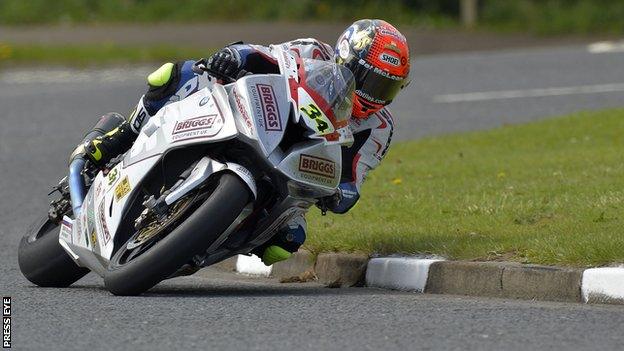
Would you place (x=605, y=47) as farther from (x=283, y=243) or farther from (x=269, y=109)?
(x=269, y=109)

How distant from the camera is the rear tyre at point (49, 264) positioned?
8.54 metres

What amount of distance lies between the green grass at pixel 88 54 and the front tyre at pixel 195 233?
14.7m

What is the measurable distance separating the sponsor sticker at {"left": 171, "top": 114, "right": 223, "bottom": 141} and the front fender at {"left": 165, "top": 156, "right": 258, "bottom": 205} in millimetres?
141

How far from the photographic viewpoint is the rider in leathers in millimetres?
8000

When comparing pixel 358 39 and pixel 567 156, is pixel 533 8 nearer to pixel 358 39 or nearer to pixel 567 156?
pixel 567 156

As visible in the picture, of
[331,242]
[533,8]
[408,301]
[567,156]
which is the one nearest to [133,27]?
[533,8]

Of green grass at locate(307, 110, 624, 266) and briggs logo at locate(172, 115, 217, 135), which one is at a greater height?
briggs logo at locate(172, 115, 217, 135)

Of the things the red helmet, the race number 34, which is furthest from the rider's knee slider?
the race number 34

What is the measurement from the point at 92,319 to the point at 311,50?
209 cm

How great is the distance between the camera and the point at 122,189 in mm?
7855

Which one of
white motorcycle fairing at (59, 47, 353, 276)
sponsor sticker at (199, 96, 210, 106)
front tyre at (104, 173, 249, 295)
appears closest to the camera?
front tyre at (104, 173, 249, 295)

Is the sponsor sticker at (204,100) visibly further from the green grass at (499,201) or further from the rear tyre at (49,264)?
the green grass at (499,201)

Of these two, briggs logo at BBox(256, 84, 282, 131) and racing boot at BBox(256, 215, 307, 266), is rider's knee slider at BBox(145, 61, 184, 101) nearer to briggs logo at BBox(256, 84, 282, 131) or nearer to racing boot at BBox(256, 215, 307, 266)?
briggs logo at BBox(256, 84, 282, 131)

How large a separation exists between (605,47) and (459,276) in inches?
559
